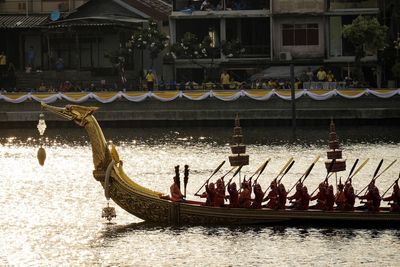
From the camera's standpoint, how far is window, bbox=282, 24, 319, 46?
101 metres

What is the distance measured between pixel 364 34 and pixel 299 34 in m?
9.20

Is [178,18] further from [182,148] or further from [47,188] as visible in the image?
[47,188]

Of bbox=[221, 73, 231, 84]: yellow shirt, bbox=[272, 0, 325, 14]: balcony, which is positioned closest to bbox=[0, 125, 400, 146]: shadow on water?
bbox=[221, 73, 231, 84]: yellow shirt

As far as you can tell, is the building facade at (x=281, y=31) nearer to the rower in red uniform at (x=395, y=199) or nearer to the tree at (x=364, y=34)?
the tree at (x=364, y=34)

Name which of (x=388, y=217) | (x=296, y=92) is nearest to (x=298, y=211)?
(x=388, y=217)

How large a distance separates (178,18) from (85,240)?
164 feet

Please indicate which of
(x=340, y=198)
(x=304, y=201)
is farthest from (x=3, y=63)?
(x=340, y=198)

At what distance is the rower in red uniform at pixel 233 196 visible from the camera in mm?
53312

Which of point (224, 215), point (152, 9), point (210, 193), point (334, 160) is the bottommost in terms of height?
point (224, 215)

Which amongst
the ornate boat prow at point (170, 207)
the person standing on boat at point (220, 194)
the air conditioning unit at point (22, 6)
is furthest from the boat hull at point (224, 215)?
the air conditioning unit at point (22, 6)

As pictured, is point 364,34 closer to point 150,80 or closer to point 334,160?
point 150,80

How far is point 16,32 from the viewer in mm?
106438

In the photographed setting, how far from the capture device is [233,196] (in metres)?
53.6

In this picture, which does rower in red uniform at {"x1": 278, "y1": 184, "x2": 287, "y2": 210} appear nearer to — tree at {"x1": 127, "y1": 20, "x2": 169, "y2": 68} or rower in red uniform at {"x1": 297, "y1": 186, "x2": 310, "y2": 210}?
rower in red uniform at {"x1": 297, "y1": 186, "x2": 310, "y2": 210}
